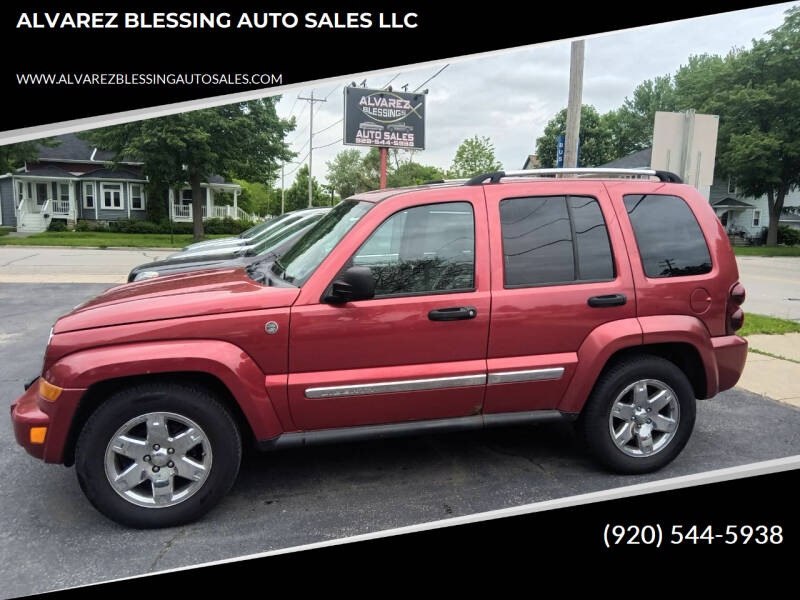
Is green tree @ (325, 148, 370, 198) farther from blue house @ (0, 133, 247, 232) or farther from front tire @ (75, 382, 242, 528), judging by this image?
front tire @ (75, 382, 242, 528)

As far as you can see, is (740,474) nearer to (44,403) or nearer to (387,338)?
(387,338)

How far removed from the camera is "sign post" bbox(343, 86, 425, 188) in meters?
22.9

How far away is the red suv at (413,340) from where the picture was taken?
3311mm

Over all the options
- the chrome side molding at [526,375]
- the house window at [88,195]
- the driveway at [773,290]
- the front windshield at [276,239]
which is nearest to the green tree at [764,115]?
the driveway at [773,290]

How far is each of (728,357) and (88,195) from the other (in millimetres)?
42188

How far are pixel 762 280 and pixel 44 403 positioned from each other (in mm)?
18391

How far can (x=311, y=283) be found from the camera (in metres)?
3.56

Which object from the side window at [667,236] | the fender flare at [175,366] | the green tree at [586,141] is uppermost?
the green tree at [586,141]

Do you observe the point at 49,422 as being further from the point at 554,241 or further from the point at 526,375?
the point at 554,241

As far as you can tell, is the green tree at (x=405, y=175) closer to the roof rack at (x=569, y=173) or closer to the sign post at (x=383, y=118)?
the sign post at (x=383, y=118)

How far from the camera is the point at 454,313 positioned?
3658 mm

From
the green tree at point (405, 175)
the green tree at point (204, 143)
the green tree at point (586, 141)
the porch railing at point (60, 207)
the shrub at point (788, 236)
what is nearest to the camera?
the green tree at point (204, 143)

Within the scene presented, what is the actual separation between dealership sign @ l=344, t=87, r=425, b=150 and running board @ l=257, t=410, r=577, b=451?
20334 millimetres

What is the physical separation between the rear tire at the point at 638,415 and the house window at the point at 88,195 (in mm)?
41599
